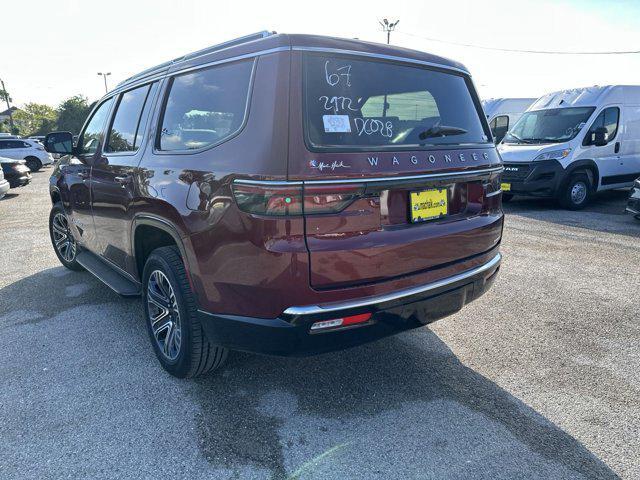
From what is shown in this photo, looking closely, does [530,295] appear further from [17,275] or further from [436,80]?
[17,275]

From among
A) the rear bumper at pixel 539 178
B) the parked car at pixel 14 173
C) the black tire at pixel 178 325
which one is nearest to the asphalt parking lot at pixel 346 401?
the black tire at pixel 178 325

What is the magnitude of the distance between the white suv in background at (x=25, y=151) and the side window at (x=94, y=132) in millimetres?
18135

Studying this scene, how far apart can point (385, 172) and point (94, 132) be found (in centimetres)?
320

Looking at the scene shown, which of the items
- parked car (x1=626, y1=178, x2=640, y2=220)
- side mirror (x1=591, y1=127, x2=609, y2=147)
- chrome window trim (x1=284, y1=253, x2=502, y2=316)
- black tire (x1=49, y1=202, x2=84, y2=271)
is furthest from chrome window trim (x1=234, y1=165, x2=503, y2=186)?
side mirror (x1=591, y1=127, x2=609, y2=147)

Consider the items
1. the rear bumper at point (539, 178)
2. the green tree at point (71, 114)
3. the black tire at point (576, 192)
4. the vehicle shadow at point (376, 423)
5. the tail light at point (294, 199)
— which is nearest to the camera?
the tail light at point (294, 199)

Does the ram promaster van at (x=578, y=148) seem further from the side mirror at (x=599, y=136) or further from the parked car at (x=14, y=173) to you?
the parked car at (x=14, y=173)

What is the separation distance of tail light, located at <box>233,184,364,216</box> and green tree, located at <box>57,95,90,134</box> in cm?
6691

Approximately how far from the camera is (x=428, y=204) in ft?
8.11

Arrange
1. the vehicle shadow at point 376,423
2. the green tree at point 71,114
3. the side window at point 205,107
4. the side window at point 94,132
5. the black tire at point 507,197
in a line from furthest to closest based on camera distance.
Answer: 1. the green tree at point 71,114
2. the black tire at point 507,197
3. the side window at point 94,132
4. the side window at point 205,107
5. the vehicle shadow at point 376,423

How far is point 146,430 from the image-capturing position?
2.47 metres

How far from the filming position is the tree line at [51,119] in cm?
6069

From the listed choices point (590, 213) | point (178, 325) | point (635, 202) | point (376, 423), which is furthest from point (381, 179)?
point (590, 213)

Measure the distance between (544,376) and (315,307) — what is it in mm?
1799

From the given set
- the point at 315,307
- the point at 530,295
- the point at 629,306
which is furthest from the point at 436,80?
the point at 629,306
